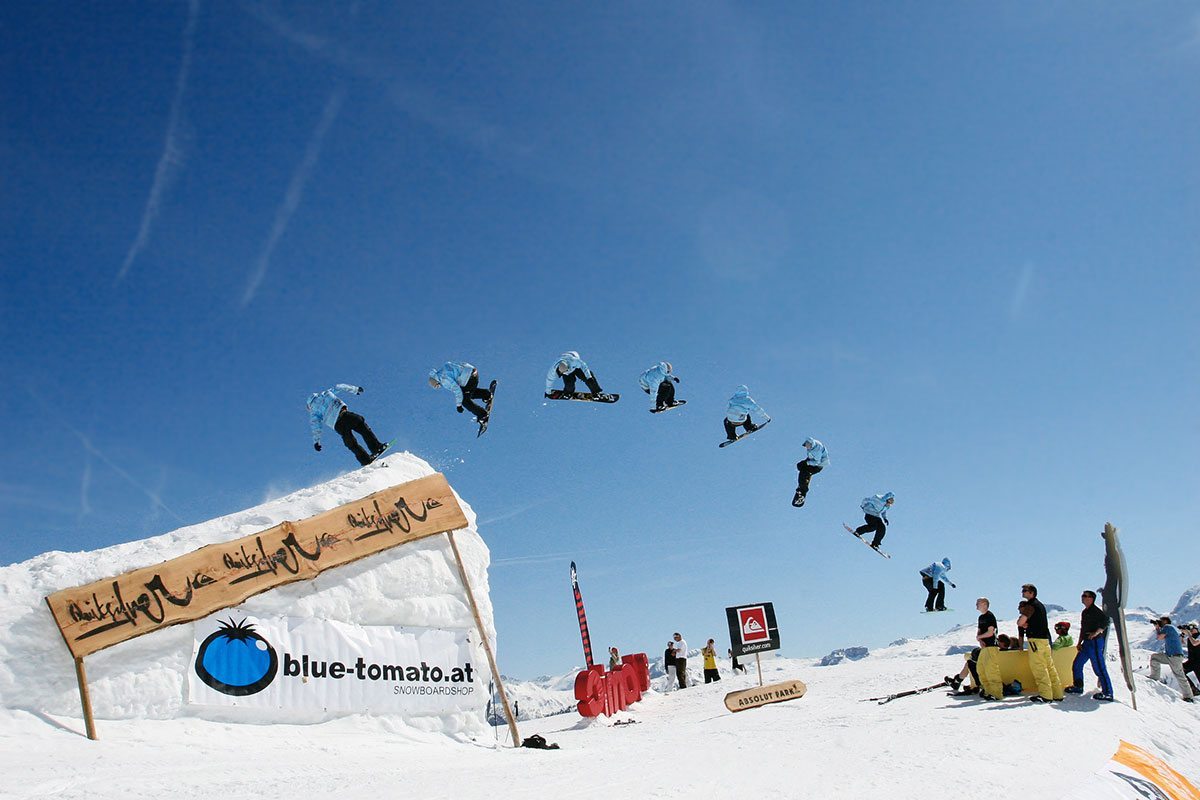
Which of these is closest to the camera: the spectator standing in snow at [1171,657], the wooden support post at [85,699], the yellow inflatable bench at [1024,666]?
the wooden support post at [85,699]

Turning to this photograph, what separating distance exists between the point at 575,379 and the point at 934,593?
40.9 ft

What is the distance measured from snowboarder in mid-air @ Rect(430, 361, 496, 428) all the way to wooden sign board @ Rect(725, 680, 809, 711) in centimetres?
831

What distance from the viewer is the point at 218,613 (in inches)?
353

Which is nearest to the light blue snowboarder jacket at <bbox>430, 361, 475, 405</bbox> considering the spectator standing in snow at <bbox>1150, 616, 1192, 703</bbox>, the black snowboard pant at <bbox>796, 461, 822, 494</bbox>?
the black snowboard pant at <bbox>796, 461, 822, 494</bbox>

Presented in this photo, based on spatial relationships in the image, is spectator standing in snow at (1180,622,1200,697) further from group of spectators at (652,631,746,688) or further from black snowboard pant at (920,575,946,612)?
group of spectators at (652,631,746,688)

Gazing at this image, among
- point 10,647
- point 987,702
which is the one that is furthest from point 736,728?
point 10,647

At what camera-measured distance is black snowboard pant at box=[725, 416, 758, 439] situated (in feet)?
65.2

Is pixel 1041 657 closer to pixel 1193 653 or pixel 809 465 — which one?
pixel 1193 653

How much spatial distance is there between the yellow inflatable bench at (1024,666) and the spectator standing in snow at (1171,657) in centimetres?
485

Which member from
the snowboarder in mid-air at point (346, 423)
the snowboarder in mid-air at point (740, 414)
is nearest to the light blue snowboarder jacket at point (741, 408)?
the snowboarder in mid-air at point (740, 414)

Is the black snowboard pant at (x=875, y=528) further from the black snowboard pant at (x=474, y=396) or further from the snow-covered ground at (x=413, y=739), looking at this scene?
the black snowboard pant at (x=474, y=396)

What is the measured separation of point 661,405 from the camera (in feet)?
62.5

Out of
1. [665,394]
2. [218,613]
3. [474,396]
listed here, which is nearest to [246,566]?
[218,613]

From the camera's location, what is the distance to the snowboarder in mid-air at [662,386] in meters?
19.1
